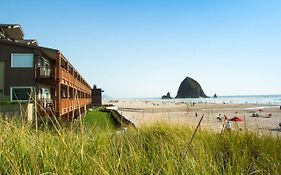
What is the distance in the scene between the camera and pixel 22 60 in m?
25.9

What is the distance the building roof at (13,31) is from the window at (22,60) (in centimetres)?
462

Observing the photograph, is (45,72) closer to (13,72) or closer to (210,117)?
(13,72)

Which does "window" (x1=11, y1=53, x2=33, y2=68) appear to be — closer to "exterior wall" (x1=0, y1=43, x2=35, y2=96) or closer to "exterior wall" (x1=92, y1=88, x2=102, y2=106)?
"exterior wall" (x1=0, y1=43, x2=35, y2=96)

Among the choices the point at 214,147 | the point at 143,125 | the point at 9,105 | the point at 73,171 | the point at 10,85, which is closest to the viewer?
the point at 73,171

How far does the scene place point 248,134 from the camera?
24.2 feet

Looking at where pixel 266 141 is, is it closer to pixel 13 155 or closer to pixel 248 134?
pixel 248 134

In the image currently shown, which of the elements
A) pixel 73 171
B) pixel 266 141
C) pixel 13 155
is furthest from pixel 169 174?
pixel 266 141

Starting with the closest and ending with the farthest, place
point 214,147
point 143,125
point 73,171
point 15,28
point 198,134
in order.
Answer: point 73,171 < point 214,147 < point 198,134 < point 143,125 < point 15,28

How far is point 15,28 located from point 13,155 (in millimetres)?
29305

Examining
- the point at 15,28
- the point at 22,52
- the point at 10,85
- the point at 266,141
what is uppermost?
the point at 15,28

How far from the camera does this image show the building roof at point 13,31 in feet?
96.3

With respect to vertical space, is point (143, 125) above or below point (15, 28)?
below

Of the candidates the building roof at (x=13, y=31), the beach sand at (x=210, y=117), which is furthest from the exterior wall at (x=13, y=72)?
the beach sand at (x=210, y=117)

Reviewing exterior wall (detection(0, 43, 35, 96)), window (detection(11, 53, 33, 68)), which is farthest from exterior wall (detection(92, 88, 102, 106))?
exterior wall (detection(0, 43, 35, 96))
